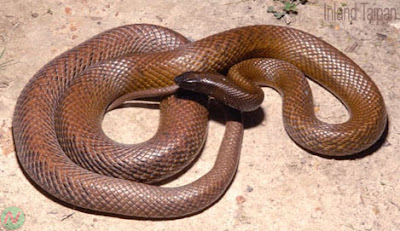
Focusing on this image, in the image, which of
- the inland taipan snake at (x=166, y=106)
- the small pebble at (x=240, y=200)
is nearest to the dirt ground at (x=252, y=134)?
the small pebble at (x=240, y=200)

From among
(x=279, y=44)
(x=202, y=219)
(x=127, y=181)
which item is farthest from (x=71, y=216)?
(x=279, y=44)

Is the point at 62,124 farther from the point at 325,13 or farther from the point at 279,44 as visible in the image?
the point at 325,13

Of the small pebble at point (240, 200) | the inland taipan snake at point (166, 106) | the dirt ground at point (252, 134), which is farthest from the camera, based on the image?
the small pebble at point (240, 200)

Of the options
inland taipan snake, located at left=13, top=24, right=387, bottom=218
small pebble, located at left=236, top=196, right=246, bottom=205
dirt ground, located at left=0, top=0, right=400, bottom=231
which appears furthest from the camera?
small pebble, located at left=236, top=196, right=246, bottom=205

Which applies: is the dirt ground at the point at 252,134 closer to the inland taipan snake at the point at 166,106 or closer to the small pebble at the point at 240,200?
the small pebble at the point at 240,200

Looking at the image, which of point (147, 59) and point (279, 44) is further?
point (279, 44)

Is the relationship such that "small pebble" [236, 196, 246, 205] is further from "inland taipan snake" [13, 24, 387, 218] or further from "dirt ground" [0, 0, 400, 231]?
"inland taipan snake" [13, 24, 387, 218]

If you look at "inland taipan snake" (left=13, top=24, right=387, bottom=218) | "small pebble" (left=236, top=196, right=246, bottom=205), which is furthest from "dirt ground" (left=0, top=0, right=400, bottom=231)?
"inland taipan snake" (left=13, top=24, right=387, bottom=218)
